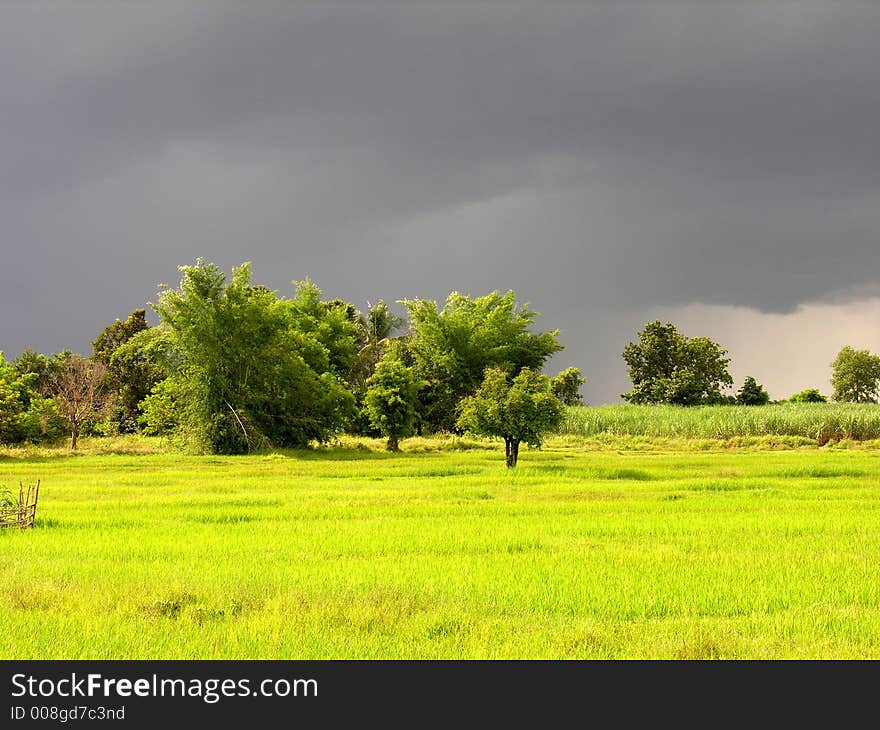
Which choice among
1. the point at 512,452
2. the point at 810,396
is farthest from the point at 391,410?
the point at 810,396

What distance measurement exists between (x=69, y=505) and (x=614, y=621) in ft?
61.6

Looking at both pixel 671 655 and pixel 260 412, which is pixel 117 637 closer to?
pixel 671 655

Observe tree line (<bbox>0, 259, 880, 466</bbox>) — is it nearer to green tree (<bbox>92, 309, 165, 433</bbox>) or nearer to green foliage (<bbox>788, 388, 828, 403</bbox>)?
green tree (<bbox>92, 309, 165, 433</bbox>)

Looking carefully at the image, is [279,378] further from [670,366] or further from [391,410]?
[670,366]

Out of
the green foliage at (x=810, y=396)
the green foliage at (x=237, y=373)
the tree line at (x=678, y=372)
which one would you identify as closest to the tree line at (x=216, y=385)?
the green foliage at (x=237, y=373)

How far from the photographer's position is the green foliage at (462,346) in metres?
74.4

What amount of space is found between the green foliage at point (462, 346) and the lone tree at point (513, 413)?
31231mm

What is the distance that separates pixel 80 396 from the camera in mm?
58812

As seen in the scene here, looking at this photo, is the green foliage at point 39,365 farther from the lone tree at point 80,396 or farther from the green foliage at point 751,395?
the green foliage at point 751,395

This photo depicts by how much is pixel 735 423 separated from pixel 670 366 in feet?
84.8

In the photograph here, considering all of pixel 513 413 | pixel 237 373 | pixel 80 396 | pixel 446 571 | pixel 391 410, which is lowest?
pixel 446 571
